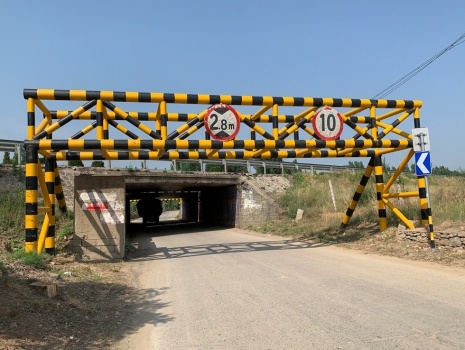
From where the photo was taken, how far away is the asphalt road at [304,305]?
4.47 meters

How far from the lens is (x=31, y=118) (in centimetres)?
1002

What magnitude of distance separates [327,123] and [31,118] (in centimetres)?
818

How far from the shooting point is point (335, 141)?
11.3 m

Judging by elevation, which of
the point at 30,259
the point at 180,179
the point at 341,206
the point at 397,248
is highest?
the point at 180,179

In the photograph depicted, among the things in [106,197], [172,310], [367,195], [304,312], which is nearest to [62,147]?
[106,197]

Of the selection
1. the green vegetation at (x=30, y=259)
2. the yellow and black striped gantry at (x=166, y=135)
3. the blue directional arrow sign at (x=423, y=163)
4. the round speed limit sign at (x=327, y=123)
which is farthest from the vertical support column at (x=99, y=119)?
the blue directional arrow sign at (x=423, y=163)

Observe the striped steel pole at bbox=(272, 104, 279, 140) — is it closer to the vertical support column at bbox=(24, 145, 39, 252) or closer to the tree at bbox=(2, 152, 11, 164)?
the vertical support column at bbox=(24, 145, 39, 252)

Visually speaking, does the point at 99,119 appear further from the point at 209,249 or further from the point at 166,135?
the point at 209,249

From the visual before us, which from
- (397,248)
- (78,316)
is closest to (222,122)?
(397,248)

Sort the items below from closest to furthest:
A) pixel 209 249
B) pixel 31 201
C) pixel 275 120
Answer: pixel 31 201, pixel 275 120, pixel 209 249

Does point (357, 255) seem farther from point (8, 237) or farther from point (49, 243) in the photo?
point (8, 237)

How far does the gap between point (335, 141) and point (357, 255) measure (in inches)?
132

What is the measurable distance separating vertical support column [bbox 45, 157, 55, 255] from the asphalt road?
2.76m

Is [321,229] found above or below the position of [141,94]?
below
